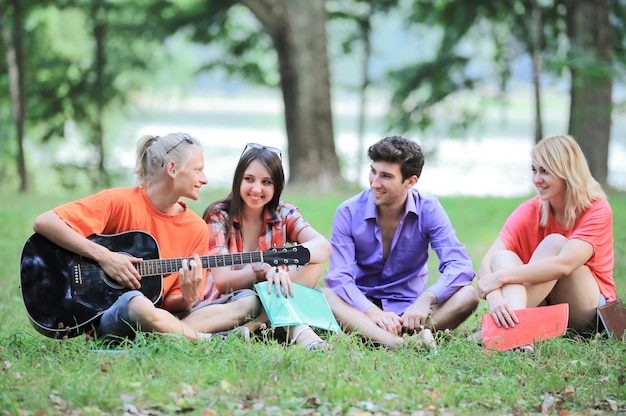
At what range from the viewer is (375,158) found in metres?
5.68

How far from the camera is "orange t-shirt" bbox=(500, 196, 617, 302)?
18.0 feet

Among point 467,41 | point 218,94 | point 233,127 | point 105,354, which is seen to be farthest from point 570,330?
point 218,94

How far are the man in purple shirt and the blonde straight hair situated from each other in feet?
2.41

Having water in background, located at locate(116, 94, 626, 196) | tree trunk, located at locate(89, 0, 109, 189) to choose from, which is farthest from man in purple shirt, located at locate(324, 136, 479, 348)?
tree trunk, located at locate(89, 0, 109, 189)

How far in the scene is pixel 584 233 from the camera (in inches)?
215

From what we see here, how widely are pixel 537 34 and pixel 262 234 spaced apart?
40.8ft

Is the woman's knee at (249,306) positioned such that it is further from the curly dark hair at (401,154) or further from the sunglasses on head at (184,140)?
the curly dark hair at (401,154)

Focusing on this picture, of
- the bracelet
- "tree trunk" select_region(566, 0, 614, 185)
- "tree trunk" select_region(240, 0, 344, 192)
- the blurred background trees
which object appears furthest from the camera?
the blurred background trees

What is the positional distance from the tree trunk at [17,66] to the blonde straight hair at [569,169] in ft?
49.5

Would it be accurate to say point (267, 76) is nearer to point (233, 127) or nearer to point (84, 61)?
point (84, 61)

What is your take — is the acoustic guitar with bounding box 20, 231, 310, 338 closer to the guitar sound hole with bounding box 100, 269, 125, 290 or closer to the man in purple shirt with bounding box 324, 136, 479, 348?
A: the guitar sound hole with bounding box 100, 269, 125, 290

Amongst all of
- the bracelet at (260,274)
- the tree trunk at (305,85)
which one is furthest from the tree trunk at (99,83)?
the bracelet at (260,274)

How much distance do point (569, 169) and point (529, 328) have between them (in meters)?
1.04

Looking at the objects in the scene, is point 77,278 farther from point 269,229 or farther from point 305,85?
point 305,85
